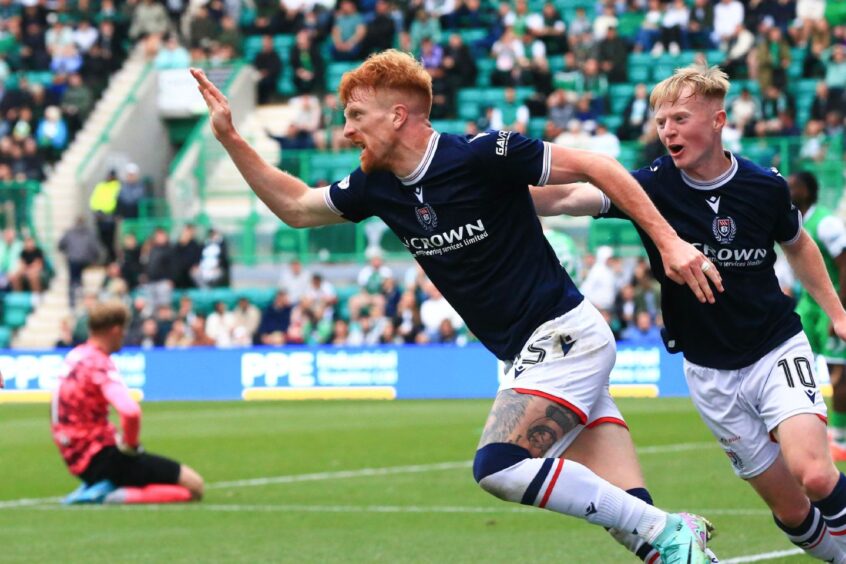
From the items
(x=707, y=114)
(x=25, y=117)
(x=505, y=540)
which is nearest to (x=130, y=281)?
(x=25, y=117)

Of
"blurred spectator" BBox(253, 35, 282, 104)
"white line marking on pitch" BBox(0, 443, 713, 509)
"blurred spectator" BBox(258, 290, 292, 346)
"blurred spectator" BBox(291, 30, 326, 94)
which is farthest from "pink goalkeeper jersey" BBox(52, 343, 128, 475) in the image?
"blurred spectator" BBox(253, 35, 282, 104)

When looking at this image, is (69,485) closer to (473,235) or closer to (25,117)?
(473,235)

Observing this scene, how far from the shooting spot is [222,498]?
41.3 feet

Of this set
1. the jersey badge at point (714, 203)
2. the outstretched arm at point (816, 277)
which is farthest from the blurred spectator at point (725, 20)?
the jersey badge at point (714, 203)

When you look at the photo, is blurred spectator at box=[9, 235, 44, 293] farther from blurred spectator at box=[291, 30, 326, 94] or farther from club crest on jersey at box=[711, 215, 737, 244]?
club crest on jersey at box=[711, 215, 737, 244]

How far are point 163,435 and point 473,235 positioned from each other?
12639mm

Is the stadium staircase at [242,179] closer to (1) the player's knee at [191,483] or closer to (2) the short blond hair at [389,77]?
(1) the player's knee at [191,483]

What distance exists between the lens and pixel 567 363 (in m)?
6.68

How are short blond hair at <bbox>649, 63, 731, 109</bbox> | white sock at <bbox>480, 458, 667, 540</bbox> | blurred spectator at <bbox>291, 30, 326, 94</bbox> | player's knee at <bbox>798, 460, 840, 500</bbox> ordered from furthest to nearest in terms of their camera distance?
blurred spectator at <bbox>291, 30, 326, 94</bbox> < short blond hair at <bbox>649, 63, 731, 109</bbox> < player's knee at <bbox>798, 460, 840, 500</bbox> < white sock at <bbox>480, 458, 667, 540</bbox>

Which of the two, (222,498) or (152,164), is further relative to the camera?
(152,164)

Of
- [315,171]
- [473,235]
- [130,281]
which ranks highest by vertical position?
[473,235]

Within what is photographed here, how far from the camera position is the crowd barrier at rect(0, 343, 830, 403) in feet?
77.3

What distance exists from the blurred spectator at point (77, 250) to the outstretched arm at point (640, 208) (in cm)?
2538

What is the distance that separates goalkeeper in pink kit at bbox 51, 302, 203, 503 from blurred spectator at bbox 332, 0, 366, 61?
22.6 meters
